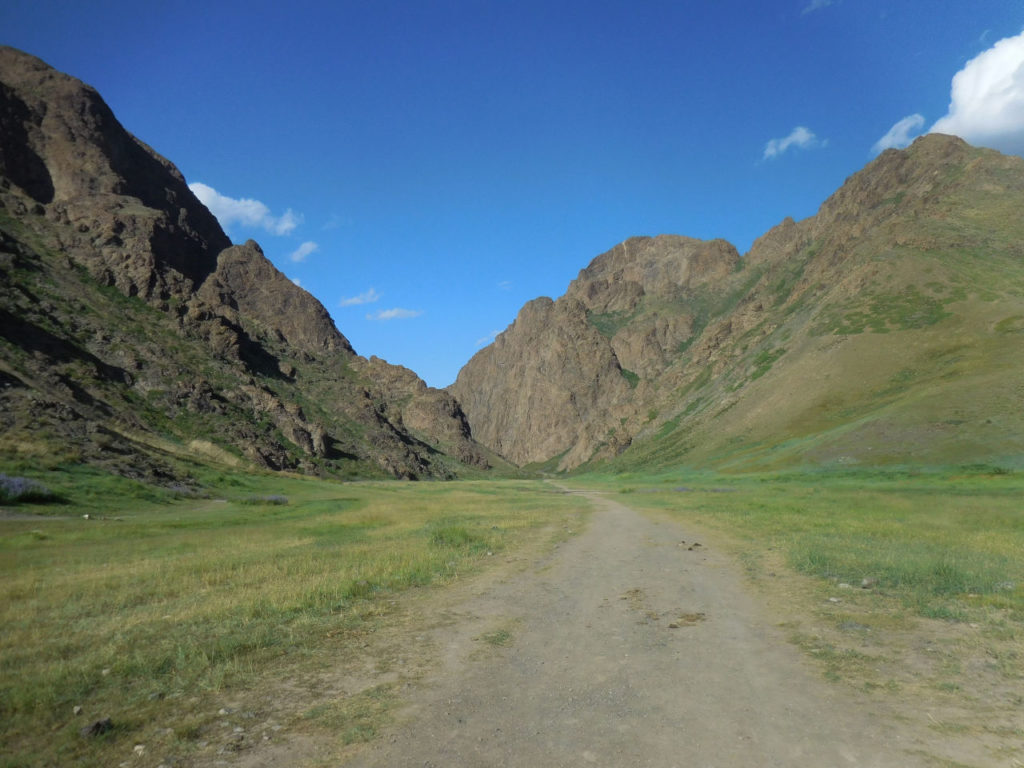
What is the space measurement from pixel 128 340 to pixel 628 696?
118m

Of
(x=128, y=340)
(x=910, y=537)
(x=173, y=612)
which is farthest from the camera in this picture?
(x=128, y=340)

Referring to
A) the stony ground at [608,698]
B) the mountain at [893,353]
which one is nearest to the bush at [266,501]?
the stony ground at [608,698]

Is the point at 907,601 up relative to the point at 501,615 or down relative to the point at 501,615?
up

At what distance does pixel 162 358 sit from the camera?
103875 millimetres

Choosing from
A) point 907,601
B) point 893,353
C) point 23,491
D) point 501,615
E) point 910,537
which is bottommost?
point 501,615

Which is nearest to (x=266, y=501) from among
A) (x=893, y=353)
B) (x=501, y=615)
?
(x=501, y=615)

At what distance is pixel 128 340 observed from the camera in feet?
333

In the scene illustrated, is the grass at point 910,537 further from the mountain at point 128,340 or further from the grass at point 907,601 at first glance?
the mountain at point 128,340

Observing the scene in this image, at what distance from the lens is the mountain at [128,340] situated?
5997cm

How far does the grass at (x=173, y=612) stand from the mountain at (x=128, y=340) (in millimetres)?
24367

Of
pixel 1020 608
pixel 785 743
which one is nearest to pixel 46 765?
pixel 785 743

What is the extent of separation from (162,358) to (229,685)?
11377cm

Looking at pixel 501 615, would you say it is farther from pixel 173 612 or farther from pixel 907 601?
pixel 907 601

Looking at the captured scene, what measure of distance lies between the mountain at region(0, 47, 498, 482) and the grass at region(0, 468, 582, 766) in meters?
24.4
